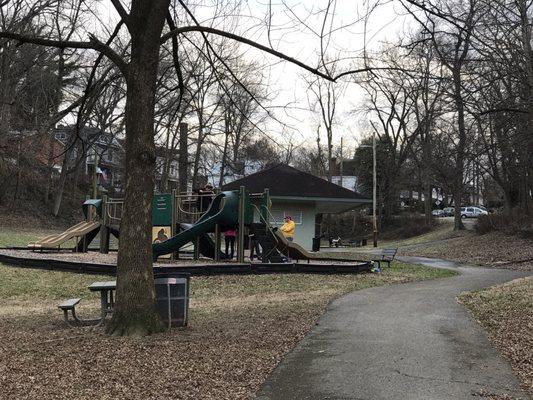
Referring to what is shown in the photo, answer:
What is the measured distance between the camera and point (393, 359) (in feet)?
21.8

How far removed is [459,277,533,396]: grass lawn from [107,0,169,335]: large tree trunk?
14.5ft

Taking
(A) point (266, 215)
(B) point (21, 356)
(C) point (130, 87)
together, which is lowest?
(B) point (21, 356)

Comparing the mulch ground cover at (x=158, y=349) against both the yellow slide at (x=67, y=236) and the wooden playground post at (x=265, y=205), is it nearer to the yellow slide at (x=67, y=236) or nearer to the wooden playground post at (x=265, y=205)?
the wooden playground post at (x=265, y=205)

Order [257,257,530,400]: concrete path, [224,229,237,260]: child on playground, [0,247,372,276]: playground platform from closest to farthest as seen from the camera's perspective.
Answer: [257,257,530,400]: concrete path → [0,247,372,276]: playground platform → [224,229,237,260]: child on playground

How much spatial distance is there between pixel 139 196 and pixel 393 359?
3.69 meters

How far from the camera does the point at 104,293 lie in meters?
8.78

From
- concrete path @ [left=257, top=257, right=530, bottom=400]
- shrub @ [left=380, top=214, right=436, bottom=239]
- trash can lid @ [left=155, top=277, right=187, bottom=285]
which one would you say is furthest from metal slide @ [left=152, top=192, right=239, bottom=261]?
shrub @ [left=380, top=214, right=436, bottom=239]

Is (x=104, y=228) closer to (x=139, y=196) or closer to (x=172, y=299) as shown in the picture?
(x=172, y=299)

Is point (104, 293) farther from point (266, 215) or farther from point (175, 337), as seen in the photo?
point (266, 215)

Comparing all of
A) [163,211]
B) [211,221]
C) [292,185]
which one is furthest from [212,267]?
[292,185]

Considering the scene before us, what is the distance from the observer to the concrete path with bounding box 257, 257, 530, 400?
5488 millimetres

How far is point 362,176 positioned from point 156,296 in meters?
62.2

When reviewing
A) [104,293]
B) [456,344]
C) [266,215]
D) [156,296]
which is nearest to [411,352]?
[456,344]

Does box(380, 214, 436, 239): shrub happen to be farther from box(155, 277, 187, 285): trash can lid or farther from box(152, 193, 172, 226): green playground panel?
box(155, 277, 187, 285): trash can lid
